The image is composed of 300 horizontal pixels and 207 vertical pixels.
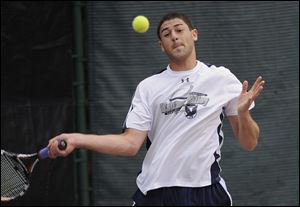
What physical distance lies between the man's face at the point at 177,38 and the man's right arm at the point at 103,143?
475mm

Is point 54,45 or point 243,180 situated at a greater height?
point 54,45

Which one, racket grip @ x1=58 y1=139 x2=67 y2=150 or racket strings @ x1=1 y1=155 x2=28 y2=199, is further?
racket strings @ x1=1 y1=155 x2=28 y2=199

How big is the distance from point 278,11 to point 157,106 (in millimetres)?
2687

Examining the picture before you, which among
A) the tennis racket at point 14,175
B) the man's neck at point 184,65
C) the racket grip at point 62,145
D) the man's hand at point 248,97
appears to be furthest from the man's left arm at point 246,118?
the tennis racket at point 14,175

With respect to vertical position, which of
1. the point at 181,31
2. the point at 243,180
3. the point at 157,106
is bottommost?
the point at 243,180

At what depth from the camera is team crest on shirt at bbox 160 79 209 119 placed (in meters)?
4.00

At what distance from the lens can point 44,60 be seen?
21.7 ft

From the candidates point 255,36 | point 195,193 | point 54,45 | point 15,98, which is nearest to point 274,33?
point 255,36

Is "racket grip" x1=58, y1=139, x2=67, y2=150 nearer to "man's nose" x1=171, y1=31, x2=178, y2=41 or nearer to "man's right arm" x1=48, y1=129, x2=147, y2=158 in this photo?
"man's right arm" x1=48, y1=129, x2=147, y2=158

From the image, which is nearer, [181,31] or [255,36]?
[181,31]

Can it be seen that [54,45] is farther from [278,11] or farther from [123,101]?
[278,11]

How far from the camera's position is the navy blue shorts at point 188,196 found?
3984 millimetres

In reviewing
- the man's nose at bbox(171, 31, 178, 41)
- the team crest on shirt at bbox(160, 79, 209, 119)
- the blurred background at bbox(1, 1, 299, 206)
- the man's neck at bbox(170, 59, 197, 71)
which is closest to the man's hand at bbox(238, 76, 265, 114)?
the team crest on shirt at bbox(160, 79, 209, 119)

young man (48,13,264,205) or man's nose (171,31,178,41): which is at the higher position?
man's nose (171,31,178,41)
